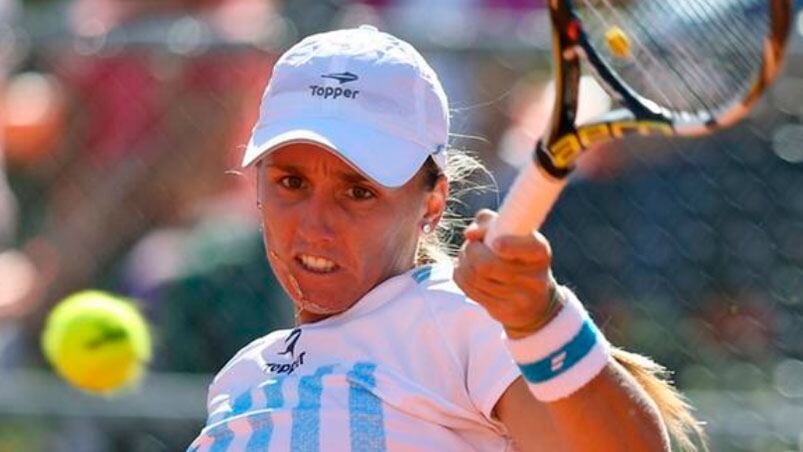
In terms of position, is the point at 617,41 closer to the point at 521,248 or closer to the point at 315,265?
the point at 521,248

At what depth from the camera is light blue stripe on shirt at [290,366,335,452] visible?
2.43 metres

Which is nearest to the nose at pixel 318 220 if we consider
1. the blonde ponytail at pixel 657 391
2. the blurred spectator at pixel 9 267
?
→ the blonde ponytail at pixel 657 391

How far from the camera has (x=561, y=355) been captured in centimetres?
211

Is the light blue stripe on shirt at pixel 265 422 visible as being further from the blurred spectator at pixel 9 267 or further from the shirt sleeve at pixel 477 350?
the blurred spectator at pixel 9 267

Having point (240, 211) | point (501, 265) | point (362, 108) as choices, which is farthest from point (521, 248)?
point (240, 211)

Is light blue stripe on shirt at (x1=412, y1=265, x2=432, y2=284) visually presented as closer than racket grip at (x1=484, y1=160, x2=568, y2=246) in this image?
No

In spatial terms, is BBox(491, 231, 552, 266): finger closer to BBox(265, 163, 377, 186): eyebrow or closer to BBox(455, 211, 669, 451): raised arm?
BBox(455, 211, 669, 451): raised arm

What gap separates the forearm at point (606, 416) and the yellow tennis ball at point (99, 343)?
261 centimetres

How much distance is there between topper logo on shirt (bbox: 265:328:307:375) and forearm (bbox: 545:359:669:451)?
0.51m

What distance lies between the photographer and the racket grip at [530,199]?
200cm

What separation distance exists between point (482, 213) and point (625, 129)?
0.67ft

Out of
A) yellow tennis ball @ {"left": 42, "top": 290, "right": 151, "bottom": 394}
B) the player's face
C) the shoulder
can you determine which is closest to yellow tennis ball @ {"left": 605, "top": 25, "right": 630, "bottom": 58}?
the player's face

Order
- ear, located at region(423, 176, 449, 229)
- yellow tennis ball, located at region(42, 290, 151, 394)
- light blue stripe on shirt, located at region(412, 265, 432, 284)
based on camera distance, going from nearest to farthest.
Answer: light blue stripe on shirt, located at region(412, 265, 432, 284) < ear, located at region(423, 176, 449, 229) < yellow tennis ball, located at region(42, 290, 151, 394)

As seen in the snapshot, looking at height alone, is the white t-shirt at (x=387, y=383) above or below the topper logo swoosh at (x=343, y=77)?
below
